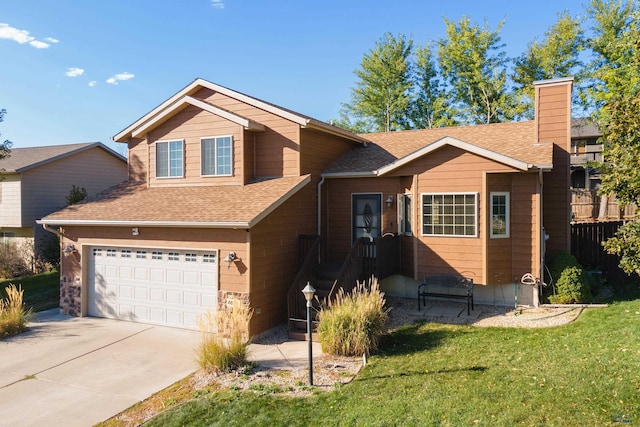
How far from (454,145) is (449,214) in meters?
1.84

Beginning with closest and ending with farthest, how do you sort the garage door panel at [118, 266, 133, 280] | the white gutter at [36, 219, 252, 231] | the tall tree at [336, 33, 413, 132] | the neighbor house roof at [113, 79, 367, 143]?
the white gutter at [36, 219, 252, 231] → the garage door panel at [118, 266, 133, 280] → the neighbor house roof at [113, 79, 367, 143] → the tall tree at [336, 33, 413, 132]

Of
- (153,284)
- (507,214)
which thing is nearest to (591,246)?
(507,214)

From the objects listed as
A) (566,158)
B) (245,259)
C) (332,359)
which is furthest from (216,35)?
(332,359)

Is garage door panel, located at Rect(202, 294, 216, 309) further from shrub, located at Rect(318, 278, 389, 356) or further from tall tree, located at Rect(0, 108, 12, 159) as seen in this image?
tall tree, located at Rect(0, 108, 12, 159)

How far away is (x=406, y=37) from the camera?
3016 cm

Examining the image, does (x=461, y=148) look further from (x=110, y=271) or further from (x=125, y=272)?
(x=110, y=271)

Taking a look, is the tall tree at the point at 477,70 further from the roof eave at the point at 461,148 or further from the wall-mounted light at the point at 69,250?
the wall-mounted light at the point at 69,250

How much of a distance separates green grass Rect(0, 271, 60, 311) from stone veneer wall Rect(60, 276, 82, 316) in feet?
4.68

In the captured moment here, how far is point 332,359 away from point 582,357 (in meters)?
4.32

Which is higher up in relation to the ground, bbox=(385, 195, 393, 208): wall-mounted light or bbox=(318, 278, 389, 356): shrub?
bbox=(385, 195, 393, 208): wall-mounted light

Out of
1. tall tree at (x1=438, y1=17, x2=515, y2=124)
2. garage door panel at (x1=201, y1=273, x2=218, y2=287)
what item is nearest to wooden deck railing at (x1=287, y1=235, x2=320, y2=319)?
garage door panel at (x1=201, y1=273, x2=218, y2=287)

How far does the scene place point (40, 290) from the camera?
1554 cm

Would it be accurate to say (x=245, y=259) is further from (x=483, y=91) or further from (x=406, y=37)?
(x=406, y=37)

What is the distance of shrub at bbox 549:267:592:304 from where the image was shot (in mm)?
10859
